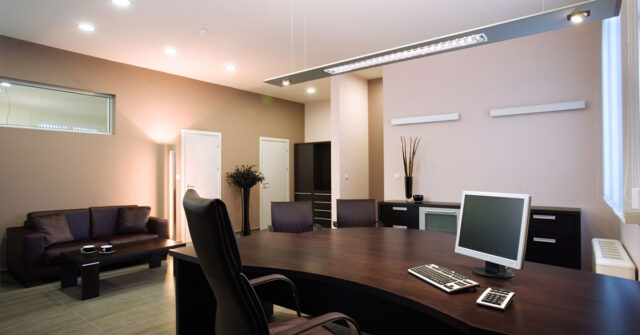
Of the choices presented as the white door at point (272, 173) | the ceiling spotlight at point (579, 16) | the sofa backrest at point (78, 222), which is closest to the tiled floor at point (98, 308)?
the sofa backrest at point (78, 222)

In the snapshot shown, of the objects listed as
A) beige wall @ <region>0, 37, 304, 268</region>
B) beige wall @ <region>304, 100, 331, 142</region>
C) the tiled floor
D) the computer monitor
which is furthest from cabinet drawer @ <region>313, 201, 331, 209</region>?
the computer monitor

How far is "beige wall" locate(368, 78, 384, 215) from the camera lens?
7.17 meters

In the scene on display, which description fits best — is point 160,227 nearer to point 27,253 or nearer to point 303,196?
point 27,253

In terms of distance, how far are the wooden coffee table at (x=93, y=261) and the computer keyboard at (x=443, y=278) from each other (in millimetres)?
3551

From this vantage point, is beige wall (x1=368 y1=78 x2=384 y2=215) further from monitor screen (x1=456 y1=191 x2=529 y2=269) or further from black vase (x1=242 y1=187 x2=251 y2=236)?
monitor screen (x1=456 y1=191 x2=529 y2=269)

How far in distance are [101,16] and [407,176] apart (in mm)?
4511

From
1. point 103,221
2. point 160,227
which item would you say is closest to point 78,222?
point 103,221

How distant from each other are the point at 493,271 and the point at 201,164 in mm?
6139

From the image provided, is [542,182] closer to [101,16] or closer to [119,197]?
[101,16]

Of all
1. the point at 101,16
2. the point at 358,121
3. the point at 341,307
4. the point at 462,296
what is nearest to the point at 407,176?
the point at 358,121

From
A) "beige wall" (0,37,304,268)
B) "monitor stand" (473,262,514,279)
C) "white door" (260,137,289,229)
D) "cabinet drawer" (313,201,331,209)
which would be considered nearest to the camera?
"monitor stand" (473,262,514,279)

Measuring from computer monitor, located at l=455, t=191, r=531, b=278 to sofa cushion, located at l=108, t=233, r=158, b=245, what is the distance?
466cm

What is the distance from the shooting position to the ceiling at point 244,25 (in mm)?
3764

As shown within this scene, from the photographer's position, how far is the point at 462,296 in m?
1.46
